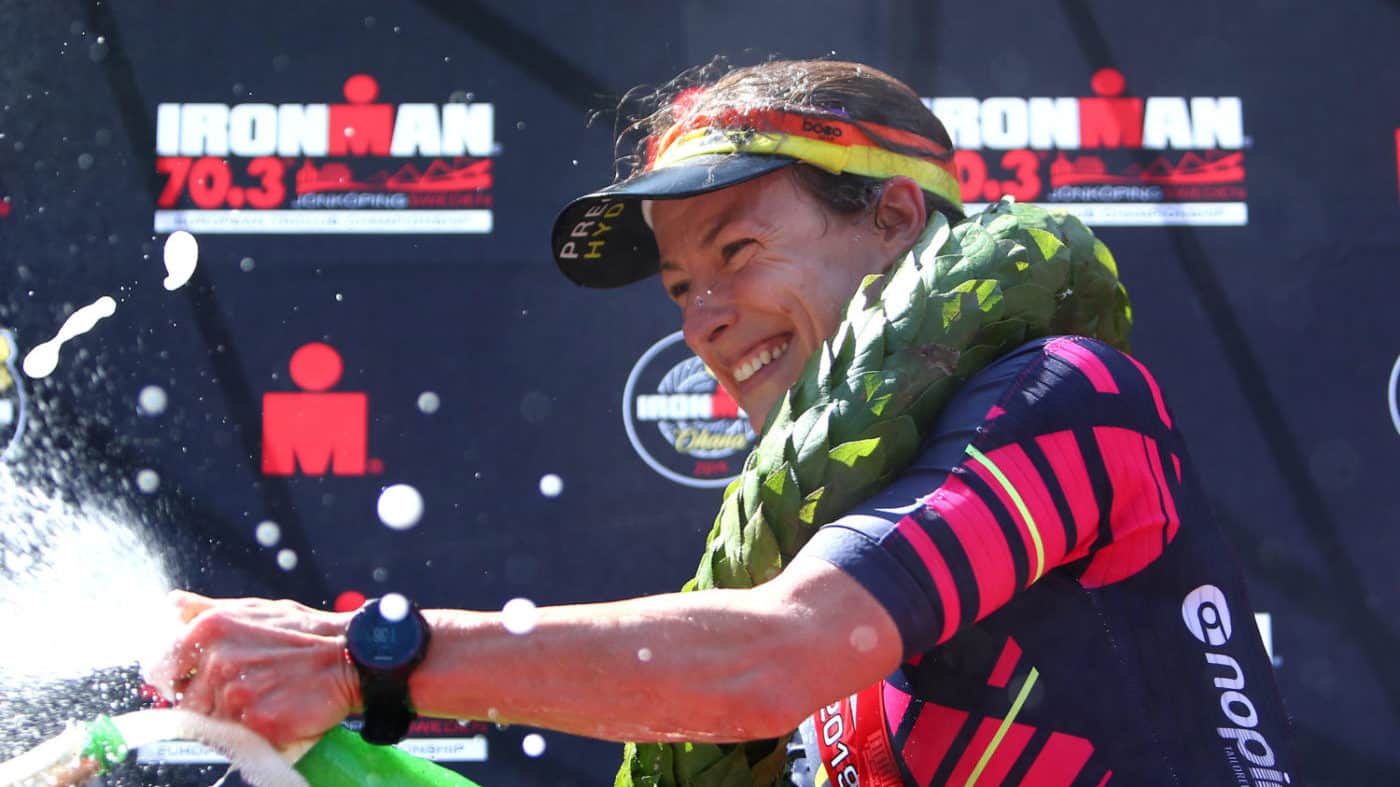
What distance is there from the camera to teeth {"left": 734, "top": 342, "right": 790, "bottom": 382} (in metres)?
1.82

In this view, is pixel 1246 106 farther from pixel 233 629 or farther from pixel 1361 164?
pixel 233 629

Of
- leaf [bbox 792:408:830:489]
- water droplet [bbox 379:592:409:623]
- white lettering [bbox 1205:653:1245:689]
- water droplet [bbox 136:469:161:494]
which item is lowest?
white lettering [bbox 1205:653:1245:689]

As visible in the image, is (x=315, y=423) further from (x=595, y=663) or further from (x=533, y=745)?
(x=595, y=663)

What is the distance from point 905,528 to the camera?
3.66 ft

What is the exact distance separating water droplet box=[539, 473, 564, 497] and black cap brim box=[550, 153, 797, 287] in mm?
1262

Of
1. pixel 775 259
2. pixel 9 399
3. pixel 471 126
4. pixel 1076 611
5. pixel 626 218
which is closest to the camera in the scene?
pixel 1076 611

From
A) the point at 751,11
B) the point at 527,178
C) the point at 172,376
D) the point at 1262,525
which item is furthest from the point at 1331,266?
the point at 172,376

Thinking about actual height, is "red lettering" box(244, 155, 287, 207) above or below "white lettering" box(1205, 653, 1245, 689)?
above

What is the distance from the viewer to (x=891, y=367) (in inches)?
54.2

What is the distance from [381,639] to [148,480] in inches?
101

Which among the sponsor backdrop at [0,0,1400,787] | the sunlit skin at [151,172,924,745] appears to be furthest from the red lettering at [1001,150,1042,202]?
the sunlit skin at [151,172,924,745]

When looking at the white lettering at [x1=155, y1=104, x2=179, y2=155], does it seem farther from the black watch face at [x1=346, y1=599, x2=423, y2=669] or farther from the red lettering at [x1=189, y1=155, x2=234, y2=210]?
the black watch face at [x1=346, y1=599, x2=423, y2=669]

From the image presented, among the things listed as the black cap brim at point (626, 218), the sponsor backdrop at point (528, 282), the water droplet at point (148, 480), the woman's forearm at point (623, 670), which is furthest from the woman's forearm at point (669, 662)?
the water droplet at point (148, 480)

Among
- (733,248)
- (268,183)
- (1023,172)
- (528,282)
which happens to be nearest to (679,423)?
(528,282)
